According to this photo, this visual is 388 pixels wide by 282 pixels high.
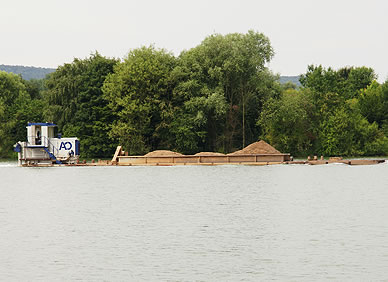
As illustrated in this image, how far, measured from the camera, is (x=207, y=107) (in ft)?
251

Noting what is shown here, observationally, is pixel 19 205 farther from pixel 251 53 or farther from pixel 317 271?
pixel 251 53

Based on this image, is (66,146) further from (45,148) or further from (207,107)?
(207,107)

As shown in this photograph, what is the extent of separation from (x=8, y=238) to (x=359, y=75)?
11479 cm

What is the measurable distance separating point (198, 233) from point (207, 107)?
5559 cm

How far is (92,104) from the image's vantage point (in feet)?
280

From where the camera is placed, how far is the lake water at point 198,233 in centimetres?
1562

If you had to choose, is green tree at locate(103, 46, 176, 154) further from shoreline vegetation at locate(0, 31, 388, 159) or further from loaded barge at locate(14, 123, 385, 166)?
loaded barge at locate(14, 123, 385, 166)

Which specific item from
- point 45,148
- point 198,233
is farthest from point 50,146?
point 198,233

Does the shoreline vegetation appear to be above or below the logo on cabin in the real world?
above

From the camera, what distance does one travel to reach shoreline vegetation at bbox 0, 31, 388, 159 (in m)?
78.0

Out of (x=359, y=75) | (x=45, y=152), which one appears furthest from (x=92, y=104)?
(x=359, y=75)

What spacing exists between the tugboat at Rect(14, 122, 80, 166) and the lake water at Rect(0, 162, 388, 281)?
28.8 meters

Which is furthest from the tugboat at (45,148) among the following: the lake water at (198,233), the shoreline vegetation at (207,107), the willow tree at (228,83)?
the lake water at (198,233)

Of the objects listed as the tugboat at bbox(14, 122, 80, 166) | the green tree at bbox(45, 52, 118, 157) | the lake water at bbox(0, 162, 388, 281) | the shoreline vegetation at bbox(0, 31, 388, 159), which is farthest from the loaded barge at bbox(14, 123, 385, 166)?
the lake water at bbox(0, 162, 388, 281)
